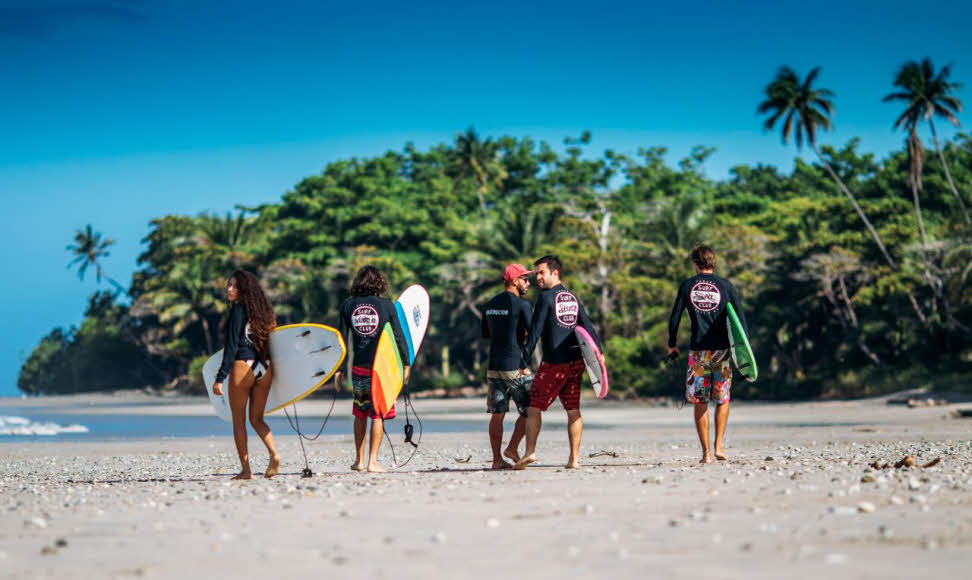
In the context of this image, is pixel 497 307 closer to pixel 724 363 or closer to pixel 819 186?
pixel 724 363

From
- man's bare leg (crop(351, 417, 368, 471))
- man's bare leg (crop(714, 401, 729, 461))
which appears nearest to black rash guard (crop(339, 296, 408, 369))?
man's bare leg (crop(351, 417, 368, 471))

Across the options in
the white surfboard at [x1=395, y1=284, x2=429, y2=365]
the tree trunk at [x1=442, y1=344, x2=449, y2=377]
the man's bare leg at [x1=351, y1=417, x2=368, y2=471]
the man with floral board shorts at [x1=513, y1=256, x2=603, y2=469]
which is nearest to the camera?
the man with floral board shorts at [x1=513, y1=256, x2=603, y2=469]

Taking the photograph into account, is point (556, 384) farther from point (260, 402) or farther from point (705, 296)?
point (260, 402)

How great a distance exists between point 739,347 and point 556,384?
153cm

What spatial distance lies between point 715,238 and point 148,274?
1859 inches

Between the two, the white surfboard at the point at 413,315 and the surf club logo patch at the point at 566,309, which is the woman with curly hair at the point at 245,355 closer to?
the white surfboard at the point at 413,315

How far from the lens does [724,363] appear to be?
880cm

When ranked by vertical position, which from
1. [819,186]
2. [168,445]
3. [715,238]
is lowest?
[168,445]

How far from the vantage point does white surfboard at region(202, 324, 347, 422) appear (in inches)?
336

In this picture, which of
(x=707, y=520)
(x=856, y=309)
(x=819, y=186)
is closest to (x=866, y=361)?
(x=856, y=309)

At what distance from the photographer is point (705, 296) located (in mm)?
8836

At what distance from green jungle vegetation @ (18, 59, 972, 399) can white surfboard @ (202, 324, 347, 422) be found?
2547cm

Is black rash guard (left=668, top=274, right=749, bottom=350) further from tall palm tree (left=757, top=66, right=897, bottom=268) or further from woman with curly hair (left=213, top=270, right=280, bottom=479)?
tall palm tree (left=757, top=66, right=897, bottom=268)

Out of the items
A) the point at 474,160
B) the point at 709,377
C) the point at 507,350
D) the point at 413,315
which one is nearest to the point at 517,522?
the point at 507,350
